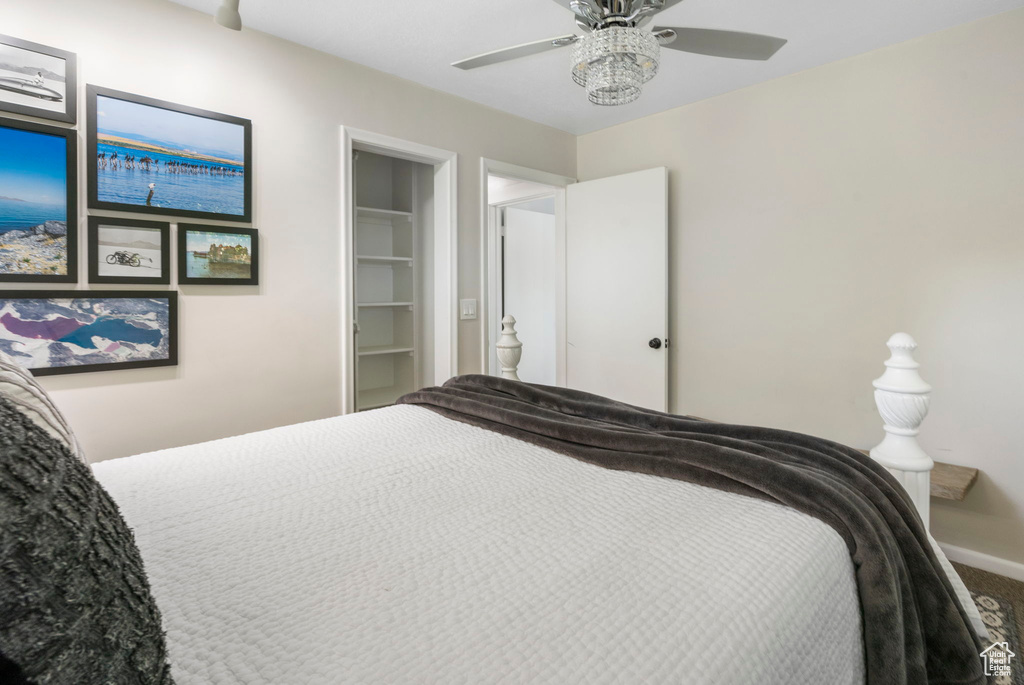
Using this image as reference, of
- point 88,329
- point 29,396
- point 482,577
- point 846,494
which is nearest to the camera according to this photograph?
point 29,396

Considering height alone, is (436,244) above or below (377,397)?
above

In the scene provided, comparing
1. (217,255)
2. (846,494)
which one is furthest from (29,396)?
(217,255)

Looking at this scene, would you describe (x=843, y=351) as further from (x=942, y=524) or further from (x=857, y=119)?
(x=857, y=119)

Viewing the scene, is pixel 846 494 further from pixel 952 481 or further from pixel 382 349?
pixel 382 349

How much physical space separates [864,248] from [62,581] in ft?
10.9

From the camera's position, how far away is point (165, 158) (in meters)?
2.20

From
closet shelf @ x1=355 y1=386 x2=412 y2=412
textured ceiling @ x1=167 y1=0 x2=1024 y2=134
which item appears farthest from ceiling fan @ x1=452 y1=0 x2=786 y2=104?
closet shelf @ x1=355 y1=386 x2=412 y2=412

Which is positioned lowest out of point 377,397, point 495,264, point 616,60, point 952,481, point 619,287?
point 952,481

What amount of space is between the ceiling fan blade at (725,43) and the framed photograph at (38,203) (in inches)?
87.9

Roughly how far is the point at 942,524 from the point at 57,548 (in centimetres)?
339

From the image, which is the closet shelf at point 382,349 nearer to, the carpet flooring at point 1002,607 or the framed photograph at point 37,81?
the framed photograph at point 37,81

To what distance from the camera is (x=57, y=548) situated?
368 mm

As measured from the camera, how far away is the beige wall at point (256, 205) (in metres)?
2.07

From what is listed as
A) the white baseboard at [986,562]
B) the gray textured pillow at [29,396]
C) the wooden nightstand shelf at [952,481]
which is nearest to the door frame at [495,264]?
the wooden nightstand shelf at [952,481]
